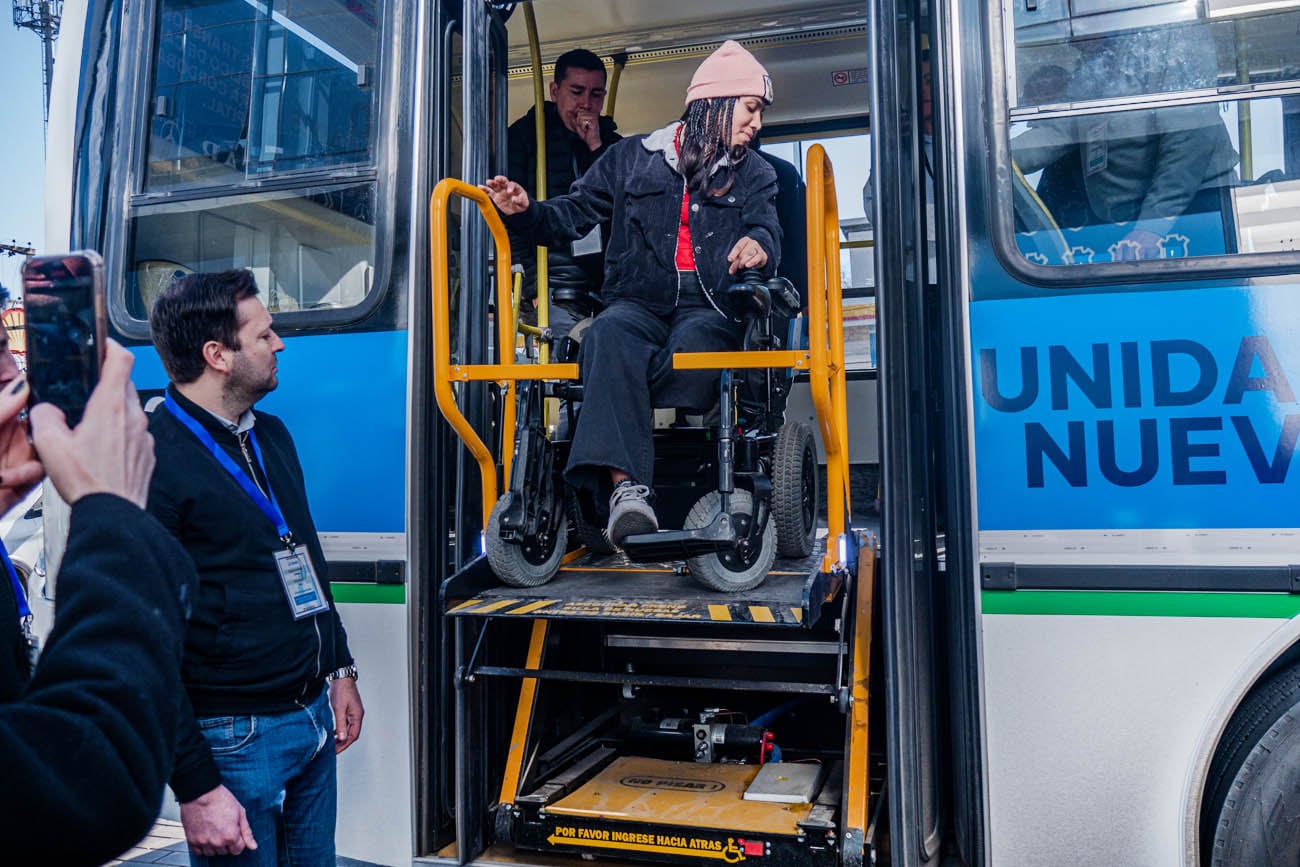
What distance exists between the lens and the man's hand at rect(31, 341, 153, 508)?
0.95m

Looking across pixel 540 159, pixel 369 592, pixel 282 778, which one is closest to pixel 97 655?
pixel 282 778

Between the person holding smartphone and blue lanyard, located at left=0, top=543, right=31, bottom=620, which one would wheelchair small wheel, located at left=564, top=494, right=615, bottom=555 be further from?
the person holding smartphone

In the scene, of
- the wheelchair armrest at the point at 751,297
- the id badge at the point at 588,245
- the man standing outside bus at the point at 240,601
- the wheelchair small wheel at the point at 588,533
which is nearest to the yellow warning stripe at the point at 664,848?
the man standing outside bus at the point at 240,601

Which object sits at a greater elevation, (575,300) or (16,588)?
(575,300)

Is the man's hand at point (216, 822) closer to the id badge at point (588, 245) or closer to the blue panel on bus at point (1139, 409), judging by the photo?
the blue panel on bus at point (1139, 409)

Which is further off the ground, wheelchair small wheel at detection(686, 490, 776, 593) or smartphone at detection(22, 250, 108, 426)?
smartphone at detection(22, 250, 108, 426)

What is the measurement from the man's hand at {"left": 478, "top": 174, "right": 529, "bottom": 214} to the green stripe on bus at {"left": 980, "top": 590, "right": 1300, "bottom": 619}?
1.63 m

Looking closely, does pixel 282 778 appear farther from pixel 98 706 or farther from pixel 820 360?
pixel 820 360

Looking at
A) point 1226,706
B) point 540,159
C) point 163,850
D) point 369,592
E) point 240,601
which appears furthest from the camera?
point 540,159

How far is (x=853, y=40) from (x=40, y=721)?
14.5 ft

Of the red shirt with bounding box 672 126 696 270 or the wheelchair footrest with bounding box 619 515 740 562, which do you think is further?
the red shirt with bounding box 672 126 696 270

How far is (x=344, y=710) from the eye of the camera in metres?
2.38

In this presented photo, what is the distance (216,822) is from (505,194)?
176cm

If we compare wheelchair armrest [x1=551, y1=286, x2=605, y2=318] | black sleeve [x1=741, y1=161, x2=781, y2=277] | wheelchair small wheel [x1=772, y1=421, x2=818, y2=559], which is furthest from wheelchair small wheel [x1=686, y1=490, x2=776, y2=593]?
wheelchair armrest [x1=551, y1=286, x2=605, y2=318]
